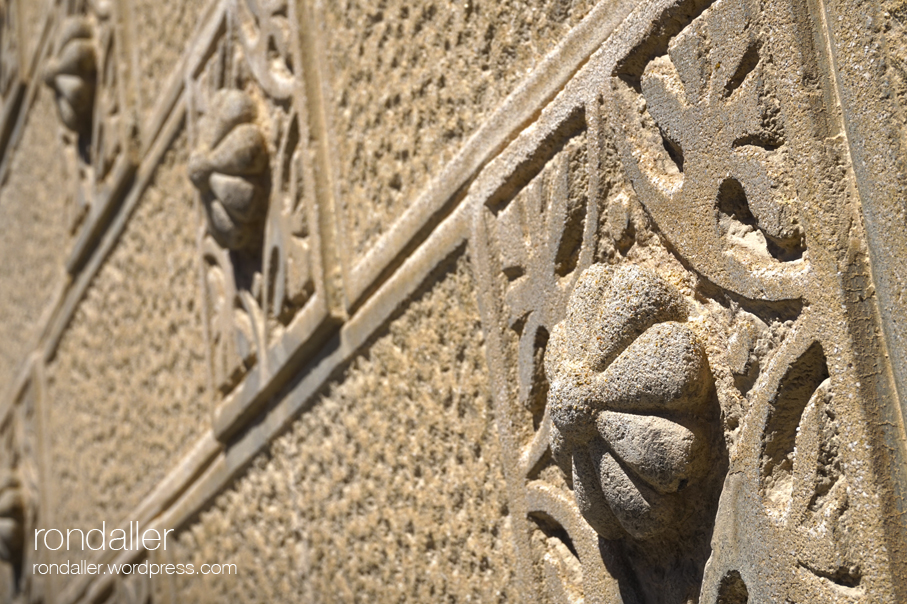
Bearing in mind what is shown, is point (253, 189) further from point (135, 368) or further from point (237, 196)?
point (135, 368)

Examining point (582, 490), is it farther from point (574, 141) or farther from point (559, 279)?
point (574, 141)

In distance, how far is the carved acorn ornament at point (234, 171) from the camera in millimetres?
1461

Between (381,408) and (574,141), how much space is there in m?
0.49

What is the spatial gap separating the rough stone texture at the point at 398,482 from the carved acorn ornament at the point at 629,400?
218 mm

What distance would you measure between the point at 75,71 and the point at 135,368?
80 centimetres

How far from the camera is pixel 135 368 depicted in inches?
81.0

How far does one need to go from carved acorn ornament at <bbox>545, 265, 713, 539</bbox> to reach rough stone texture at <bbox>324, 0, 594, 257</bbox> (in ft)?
0.87

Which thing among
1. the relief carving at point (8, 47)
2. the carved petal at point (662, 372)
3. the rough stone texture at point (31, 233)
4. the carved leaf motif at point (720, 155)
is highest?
the relief carving at point (8, 47)

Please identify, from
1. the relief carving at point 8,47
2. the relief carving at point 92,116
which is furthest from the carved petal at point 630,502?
the relief carving at point 8,47

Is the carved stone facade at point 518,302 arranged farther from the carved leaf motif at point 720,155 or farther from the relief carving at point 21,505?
the relief carving at point 21,505

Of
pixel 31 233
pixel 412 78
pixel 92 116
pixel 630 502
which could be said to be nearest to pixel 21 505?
pixel 31 233

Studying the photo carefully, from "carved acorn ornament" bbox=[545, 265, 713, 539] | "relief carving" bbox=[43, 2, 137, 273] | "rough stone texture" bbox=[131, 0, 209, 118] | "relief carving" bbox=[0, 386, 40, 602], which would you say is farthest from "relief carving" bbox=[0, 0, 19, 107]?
"carved acorn ornament" bbox=[545, 265, 713, 539]

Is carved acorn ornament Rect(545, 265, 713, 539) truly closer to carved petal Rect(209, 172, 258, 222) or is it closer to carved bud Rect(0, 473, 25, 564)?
carved petal Rect(209, 172, 258, 222)

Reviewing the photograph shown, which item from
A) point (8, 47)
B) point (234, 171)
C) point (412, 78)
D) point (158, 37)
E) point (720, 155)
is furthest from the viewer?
point (8, 47)
